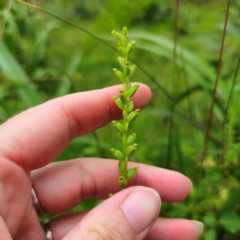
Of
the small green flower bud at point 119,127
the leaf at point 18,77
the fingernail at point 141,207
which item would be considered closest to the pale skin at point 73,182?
the fingernail at point 141,207

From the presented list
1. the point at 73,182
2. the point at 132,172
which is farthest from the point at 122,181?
the point at 73,182

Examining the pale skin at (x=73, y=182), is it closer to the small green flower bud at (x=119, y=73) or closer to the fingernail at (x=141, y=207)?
the fingernail at (x=141, y=207)

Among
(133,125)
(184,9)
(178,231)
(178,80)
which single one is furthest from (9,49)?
(184,9)

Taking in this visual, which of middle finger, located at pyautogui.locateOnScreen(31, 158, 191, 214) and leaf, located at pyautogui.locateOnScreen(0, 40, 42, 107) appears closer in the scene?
middle finger, located at pyautogui.locateOnScreen(31, 158, 191, 214)

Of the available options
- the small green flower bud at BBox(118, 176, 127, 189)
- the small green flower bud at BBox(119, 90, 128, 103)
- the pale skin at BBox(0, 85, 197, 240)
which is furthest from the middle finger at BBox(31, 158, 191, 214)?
the small green flower bud at BBox(119, 90, 128, 103)

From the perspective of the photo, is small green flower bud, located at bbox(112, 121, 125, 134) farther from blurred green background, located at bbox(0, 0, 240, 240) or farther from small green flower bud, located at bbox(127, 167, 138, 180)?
blurred green background, located at bbox(0, 0, 240, 240)

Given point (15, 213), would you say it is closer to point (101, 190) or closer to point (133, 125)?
point (101, 190)
